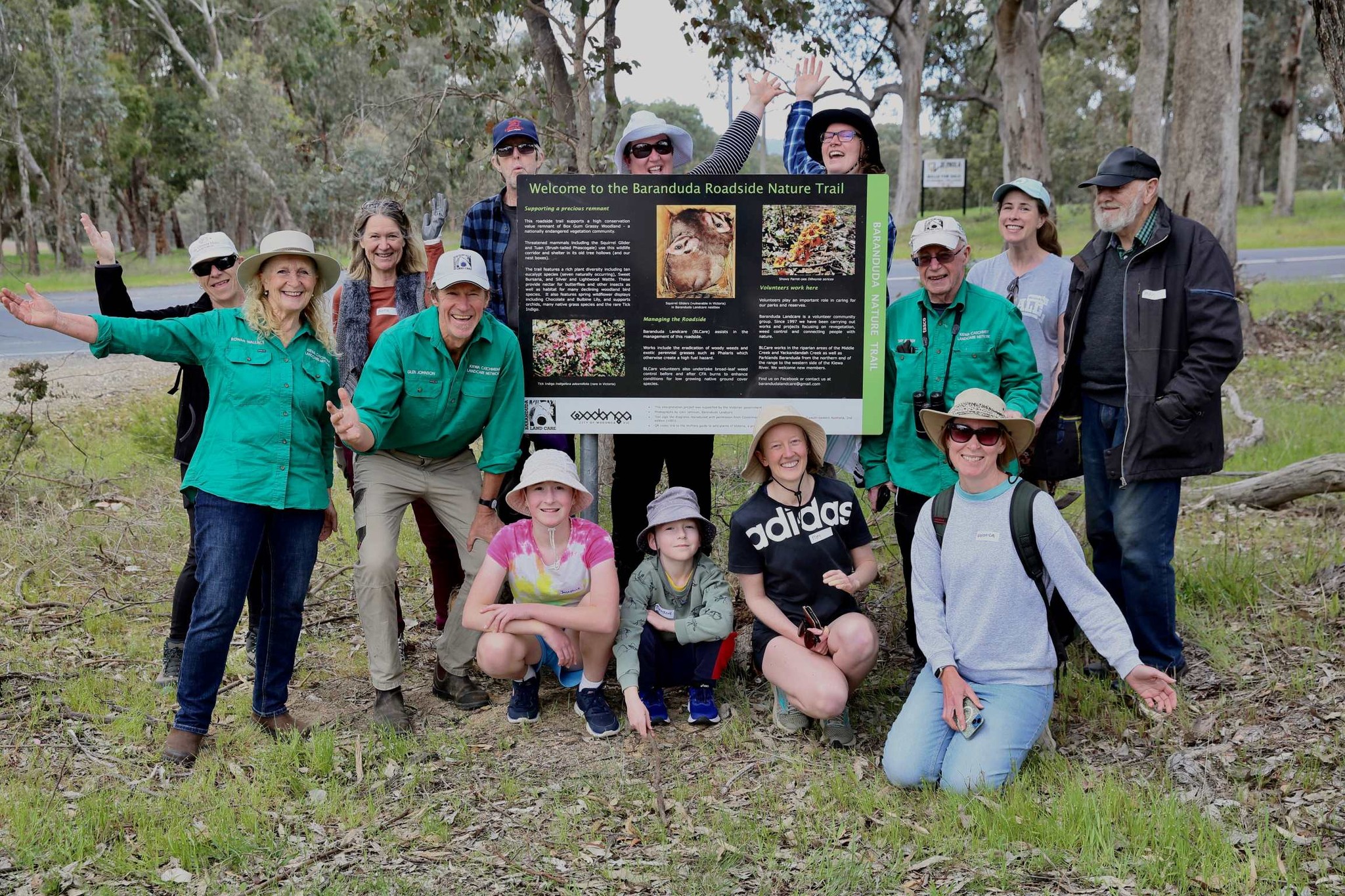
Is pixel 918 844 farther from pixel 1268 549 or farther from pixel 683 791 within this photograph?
pixel 1268 549

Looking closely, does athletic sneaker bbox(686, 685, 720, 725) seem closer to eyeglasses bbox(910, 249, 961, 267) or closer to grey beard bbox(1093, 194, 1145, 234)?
eyeglasses bbox(910, 249, 961, 267)

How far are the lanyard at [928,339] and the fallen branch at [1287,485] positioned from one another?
3790mm

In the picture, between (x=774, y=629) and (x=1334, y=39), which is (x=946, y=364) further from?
(x=1334, y=39)

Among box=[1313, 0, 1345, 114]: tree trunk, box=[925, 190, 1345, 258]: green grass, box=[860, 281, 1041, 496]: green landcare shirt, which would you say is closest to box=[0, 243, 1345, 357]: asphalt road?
box=[925, 190, 1345, 258]: green grass

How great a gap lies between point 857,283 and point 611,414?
4.65 feet

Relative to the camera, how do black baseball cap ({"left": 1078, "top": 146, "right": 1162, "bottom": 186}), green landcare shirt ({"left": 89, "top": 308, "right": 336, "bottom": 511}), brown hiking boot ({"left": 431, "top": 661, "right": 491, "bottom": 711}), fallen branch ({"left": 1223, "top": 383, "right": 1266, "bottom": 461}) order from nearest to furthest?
green landcare shirt ({"left": 89, "top": 308, "right": 336, "bottom": 511}) → black baseball cap ({"left": 1078, "top": 146, "right": 1162, "bottom": 186}) → brown hiking boot ({"left": 431, "top": 661, "right": 491, "bottom": 711}) → fallen branch ({"left": 1223, "top": 383, "right": 1266, "bottom": 461})

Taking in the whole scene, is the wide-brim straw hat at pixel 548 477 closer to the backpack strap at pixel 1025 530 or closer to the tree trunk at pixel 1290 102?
the backpack strap at pixel 1025 530

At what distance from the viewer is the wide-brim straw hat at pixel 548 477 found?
4684 mm

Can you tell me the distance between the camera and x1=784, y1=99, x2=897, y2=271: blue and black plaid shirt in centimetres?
573

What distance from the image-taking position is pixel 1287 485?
7.34 metres

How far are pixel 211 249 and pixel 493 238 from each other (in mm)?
1383

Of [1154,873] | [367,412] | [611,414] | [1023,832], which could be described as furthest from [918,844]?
[367,412]

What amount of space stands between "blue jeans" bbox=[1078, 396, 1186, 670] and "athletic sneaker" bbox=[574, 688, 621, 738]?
7.56 feet

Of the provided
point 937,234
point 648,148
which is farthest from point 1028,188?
point 648,148
